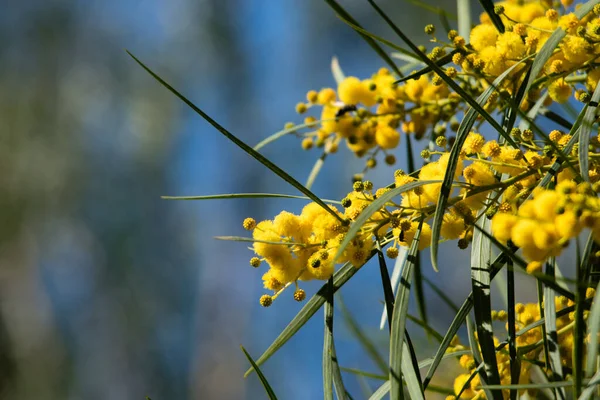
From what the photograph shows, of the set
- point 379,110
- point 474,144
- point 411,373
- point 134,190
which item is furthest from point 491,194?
point 134,190

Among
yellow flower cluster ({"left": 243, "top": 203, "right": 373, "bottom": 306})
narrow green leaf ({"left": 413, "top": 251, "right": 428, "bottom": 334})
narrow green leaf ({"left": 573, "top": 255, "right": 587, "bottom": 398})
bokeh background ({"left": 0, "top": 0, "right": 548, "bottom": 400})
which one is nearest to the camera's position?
narrow green leaf ({"left": 573, "top": 255, "right": 587, "bottom": 398})

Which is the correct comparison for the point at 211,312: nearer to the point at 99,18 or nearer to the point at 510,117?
the point at 99,18

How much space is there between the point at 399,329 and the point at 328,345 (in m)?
0.06

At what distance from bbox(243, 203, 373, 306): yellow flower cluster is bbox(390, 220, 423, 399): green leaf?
0.10 feet

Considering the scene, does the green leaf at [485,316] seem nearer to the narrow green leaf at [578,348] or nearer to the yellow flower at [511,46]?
the narrow green leaf at [578,348]

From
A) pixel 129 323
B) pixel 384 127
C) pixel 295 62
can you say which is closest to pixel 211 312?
pixel 129 323

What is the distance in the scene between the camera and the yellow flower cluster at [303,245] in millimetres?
423

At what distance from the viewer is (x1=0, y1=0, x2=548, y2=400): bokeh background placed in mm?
5344

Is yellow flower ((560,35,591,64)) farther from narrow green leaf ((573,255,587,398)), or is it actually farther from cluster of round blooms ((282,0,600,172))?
narrow green leaf ((573,255,587,398))

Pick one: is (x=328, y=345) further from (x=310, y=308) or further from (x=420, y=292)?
(x=420, y=292)

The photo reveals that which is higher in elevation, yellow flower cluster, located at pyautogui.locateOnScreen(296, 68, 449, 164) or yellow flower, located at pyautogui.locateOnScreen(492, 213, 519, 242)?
yellow flower cluster, located at pyautogui.locateOnScreen(296, 68, 449, 164)

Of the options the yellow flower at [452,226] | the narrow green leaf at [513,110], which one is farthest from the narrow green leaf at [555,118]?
the yellow flower at [452,226]

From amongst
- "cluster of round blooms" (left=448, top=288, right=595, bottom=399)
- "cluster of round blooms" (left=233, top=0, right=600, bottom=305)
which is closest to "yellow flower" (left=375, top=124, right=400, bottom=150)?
"cluster of round blooms" (left=233, top=0, right=600, bottom=305)

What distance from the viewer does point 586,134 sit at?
1.20 ft
